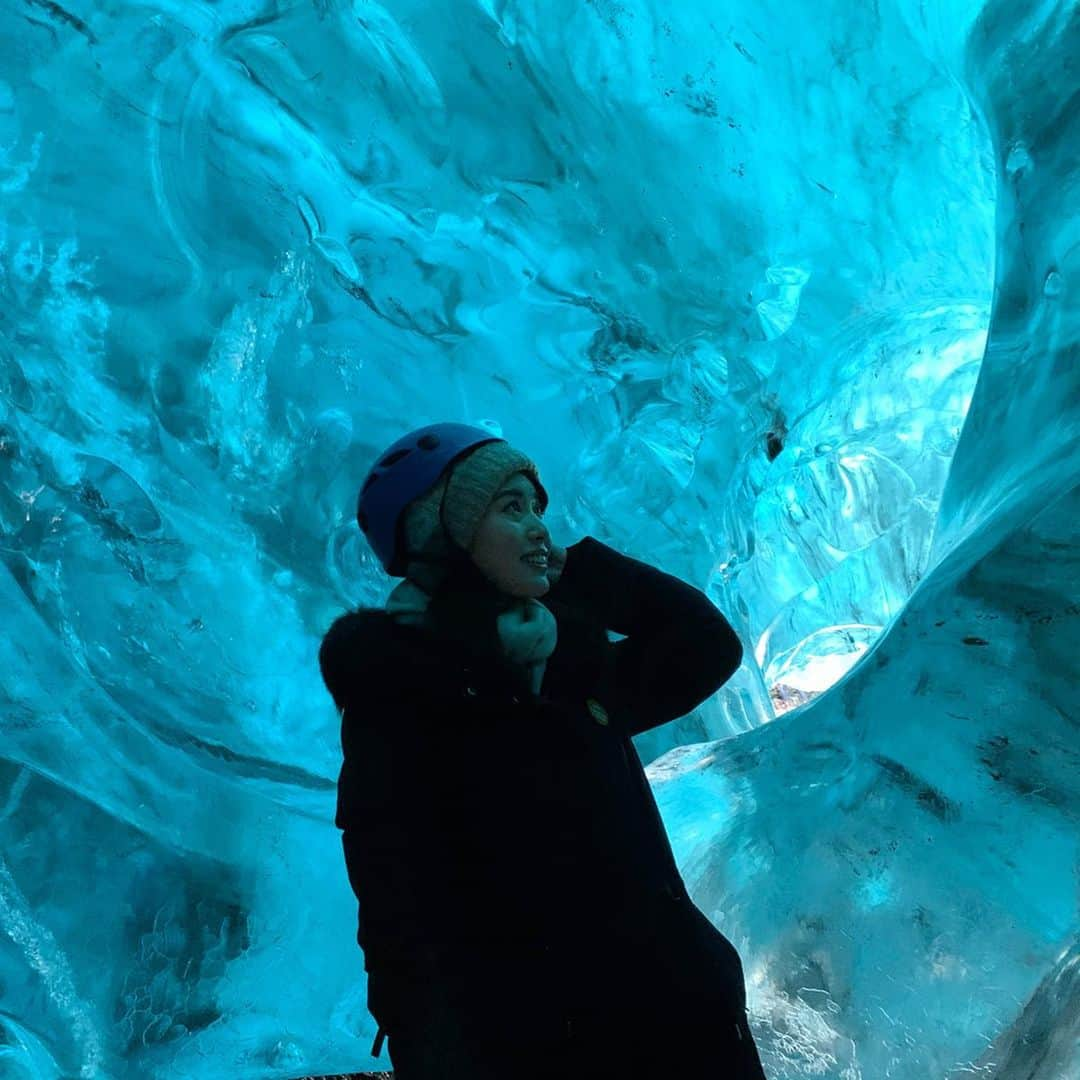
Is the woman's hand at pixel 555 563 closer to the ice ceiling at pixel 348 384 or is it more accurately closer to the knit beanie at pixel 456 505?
the knit beanie at pixel 456 505

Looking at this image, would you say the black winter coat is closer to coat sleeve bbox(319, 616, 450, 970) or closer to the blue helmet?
coat sleeve bbox(319, 616, 450, 970)

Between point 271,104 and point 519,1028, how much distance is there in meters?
1.60

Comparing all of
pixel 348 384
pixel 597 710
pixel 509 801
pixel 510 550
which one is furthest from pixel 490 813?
pixel 348 384

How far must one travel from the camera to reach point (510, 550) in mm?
1379

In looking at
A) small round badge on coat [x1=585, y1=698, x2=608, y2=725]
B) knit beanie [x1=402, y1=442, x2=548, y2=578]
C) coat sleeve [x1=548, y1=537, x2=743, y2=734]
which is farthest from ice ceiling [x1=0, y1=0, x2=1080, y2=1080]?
knit beanie [x1=402, y1=442, x2=548, y2=578]

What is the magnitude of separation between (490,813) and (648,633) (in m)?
0.34

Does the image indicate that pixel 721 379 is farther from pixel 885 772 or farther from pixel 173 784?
pixel 173 784

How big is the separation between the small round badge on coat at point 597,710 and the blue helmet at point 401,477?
28 centimetres

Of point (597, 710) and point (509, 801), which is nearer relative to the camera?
point (509, 801)

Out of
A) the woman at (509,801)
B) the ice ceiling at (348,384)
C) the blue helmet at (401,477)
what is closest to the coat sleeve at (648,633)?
the woman at (509,801)

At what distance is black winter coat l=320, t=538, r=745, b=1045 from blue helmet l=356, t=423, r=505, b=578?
0.12m

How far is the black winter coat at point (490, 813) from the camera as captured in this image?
121cm

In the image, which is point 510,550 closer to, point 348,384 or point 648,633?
point 648,633

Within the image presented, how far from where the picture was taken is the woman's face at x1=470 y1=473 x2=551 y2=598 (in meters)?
1.38
